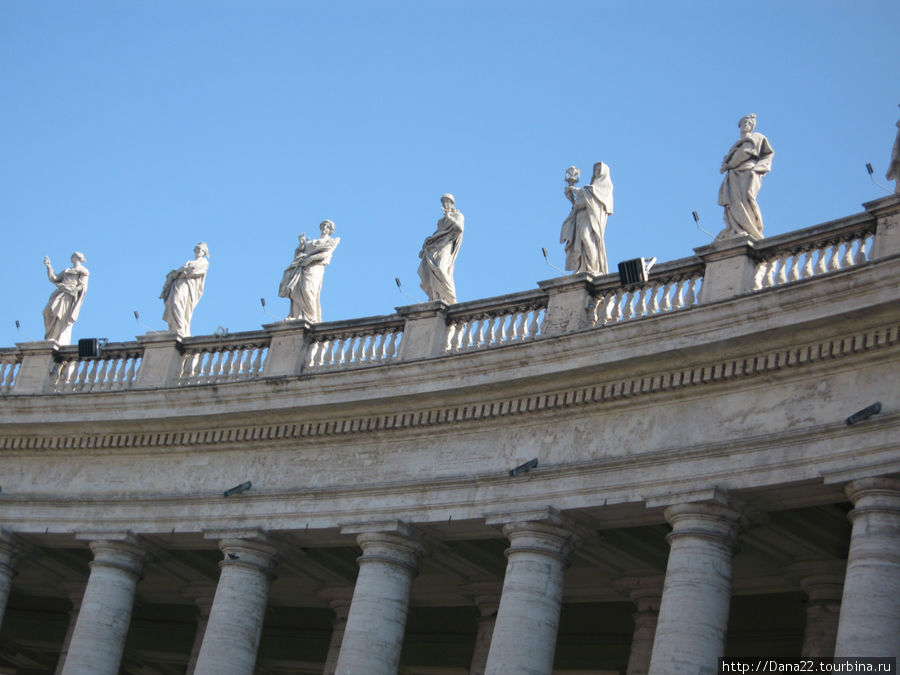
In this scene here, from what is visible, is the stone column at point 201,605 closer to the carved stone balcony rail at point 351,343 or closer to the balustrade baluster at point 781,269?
the carved stone balcony rail at point 351,343

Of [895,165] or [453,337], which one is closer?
[895,165]

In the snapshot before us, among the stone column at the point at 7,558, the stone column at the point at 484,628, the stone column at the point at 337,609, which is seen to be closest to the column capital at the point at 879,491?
the stone column at the point at 484,628

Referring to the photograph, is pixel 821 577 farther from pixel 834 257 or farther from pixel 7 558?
pixel 7 558

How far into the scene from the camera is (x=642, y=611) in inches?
1203

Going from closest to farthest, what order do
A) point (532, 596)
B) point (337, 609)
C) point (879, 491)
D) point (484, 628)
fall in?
1. point (879, 491)
2. point (532, 596)
3. point (484, 628)
4. point (337, 609)

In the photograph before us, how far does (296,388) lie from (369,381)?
6.09 feet

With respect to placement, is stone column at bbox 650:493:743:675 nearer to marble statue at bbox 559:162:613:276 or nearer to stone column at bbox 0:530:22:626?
marble statue at bbox 559:162:613:276

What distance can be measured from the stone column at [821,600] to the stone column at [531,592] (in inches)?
172

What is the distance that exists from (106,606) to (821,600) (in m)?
14.9

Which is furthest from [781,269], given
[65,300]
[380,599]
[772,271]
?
[65,300]

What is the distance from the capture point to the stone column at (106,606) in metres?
32.2

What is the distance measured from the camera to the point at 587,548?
29250 millimetres

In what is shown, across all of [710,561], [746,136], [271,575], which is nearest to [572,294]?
[746,136]

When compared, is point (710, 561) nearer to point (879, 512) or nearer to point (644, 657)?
point (879, 512)
